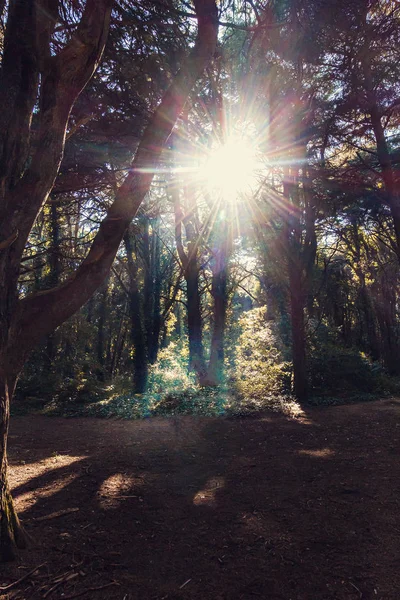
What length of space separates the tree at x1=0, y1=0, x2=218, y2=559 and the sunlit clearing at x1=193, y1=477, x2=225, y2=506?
1.71 m

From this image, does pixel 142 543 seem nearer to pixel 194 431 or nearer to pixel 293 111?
pixel 194 431

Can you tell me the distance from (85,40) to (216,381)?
11.9 metres

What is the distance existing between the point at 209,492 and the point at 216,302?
11067mm

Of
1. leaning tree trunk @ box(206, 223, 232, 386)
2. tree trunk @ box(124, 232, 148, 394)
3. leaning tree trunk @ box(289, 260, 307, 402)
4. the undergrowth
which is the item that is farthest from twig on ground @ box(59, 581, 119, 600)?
tree trunk @ box(124, 232, 148, 394)

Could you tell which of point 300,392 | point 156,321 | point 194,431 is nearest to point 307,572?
point 194,431

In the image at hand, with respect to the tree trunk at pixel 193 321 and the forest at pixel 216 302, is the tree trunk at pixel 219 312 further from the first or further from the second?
the tree trunk at pixel 193 321

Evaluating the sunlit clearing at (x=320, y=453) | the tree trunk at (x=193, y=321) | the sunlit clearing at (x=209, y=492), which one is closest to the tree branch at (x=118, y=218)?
the sunlit clearing at (x=209, y=492)

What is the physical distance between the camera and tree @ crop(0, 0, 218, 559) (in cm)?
273

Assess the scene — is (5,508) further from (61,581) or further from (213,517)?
(213,517)

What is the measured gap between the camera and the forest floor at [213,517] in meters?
2.47

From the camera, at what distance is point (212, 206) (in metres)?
14.7

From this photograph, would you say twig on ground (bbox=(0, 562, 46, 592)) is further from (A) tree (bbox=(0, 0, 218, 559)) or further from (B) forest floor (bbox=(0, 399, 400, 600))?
(A) tree (bbox=(0, 0, 218, 559))

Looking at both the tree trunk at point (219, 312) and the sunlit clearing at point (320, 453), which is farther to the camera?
the tree trunk at point (219, 312)

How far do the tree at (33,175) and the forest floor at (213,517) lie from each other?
61 centimetres
